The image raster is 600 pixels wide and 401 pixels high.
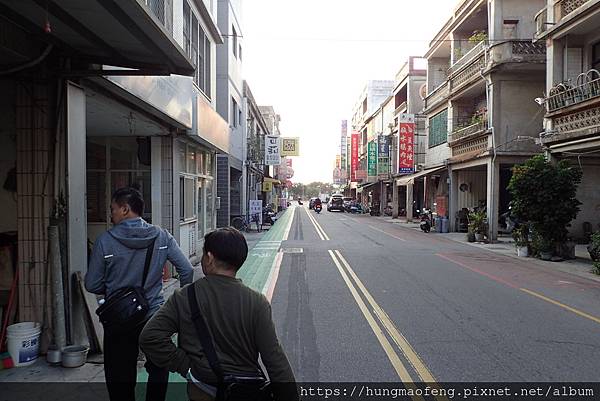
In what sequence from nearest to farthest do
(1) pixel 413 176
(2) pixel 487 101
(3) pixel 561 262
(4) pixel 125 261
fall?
1. (4) pixel 125 261
2. (3) pixel 561 262
3. (2) pixel 487 101
4. (1) pixel 413 176

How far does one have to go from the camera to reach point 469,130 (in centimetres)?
2423

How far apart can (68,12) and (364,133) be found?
6480 centimetres

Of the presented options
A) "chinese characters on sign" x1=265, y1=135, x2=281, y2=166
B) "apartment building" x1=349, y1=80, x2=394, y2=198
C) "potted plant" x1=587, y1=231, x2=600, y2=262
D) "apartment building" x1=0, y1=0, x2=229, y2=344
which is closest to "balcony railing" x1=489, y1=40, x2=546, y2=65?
"potted plant" x1=587, y1=231, x2=600, y2=262

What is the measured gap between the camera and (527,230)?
16.2 metres

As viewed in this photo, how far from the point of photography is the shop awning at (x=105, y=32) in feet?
14.3

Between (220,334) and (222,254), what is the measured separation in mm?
385

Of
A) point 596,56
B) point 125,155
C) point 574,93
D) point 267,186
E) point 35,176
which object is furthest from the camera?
point 267,186

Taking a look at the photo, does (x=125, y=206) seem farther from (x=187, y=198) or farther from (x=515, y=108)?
(x=515, y=108)

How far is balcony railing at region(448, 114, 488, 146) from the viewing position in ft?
74.3

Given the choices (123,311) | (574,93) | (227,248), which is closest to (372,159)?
(574,93)

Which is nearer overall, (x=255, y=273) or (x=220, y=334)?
(x=220, y=334)

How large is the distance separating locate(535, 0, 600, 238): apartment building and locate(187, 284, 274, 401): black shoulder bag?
14744 mm

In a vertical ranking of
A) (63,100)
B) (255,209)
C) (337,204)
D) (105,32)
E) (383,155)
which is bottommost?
(337,204)

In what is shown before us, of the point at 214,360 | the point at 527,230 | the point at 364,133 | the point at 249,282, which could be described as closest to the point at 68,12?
the point at 214,360
